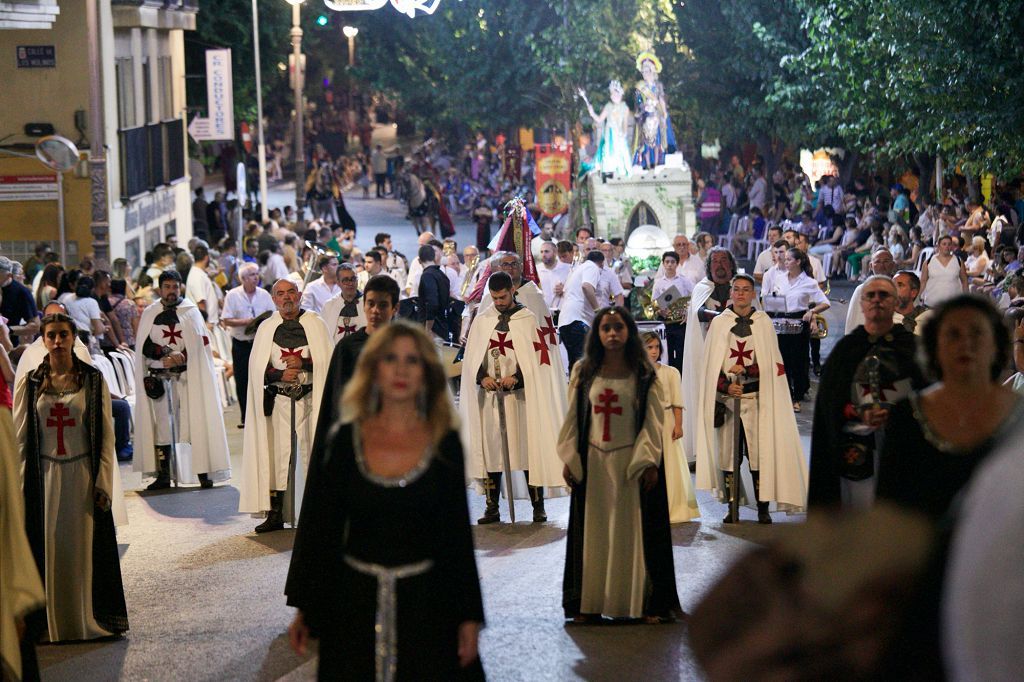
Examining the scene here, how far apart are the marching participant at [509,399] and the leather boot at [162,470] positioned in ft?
10.4

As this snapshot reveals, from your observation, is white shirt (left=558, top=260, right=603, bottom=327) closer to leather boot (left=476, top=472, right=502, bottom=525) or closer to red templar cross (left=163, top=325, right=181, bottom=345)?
red templar cross (left=163, top=325, right=181, bottom=345)

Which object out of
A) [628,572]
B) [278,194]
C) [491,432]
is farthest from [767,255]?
[278,194]

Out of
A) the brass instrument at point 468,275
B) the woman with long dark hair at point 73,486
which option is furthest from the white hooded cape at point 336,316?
the woman with long dark hair at point 73,486

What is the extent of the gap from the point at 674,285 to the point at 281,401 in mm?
6967

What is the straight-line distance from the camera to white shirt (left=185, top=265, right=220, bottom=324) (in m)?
17.9

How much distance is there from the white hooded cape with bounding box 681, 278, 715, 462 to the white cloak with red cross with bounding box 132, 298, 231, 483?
4.19m

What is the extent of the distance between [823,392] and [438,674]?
122 inches

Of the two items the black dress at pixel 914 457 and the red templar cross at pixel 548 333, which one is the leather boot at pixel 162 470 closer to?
the red templar cross at pixel 548 333

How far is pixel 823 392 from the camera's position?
734cm

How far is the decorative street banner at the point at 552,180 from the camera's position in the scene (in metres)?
35.6

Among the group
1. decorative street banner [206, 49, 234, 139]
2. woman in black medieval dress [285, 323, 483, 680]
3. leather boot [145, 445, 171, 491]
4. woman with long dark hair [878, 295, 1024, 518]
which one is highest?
decorative street banner [206, 49, 234, 139]

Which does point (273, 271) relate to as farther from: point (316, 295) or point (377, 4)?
point (377, 4)

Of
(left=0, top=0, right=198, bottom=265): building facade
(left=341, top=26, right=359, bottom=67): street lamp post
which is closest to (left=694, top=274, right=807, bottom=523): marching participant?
(left=0, top=0, right=198, bottom=265): building facade

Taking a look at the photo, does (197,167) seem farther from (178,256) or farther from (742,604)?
(742,604)
